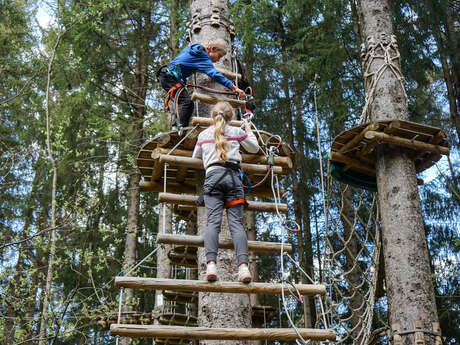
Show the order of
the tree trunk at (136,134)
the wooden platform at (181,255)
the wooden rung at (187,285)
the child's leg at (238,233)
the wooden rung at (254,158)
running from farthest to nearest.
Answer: the tree trunk at (136,134) < the wooden platform at (181,255) < the wooden rung at (254,158) < the child's leg at (238,233) < the wooden rung at (187,285)

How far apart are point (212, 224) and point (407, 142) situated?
9.41ft

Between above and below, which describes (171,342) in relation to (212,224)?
below

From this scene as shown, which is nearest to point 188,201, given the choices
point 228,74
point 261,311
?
point 228,74

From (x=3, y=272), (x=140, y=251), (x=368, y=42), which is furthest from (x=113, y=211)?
(x=368, y=42)

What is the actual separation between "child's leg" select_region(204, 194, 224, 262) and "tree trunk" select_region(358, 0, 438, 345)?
2.33m

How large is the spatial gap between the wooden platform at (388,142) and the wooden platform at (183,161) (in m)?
1.30

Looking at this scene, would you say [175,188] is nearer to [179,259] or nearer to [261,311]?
[179,259]

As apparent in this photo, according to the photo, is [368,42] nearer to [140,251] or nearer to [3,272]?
[3,272]

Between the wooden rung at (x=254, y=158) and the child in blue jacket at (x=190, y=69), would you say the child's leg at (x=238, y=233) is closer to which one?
the wooden rung at (x=254, y=158)

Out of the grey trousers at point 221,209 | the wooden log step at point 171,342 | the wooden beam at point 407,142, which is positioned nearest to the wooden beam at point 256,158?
the grey trousers at point 221,209

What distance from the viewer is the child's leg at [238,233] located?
3211 millimetres

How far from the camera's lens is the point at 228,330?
2756 mm

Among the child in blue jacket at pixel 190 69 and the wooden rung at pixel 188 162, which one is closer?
the wooden rung at pixel 188 162

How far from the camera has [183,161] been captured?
389 centimetres
